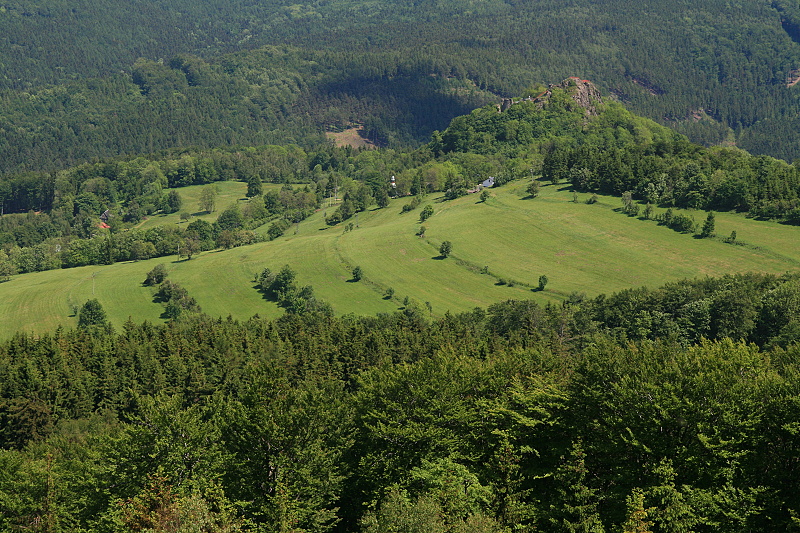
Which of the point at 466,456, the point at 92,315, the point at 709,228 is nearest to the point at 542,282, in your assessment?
the point at 709,228

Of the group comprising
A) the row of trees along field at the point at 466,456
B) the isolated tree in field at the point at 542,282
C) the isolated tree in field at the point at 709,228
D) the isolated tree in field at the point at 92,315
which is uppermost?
the row of trees along field at the point at 466,456

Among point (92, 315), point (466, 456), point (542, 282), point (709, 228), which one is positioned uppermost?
point (466, 456)

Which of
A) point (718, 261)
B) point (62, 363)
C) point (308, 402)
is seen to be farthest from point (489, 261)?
point (308, 402)

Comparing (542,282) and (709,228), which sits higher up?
(709,228)

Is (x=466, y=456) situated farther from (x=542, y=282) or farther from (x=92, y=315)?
(x=92, y=315)

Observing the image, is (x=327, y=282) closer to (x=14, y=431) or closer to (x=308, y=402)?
(x=14, y=431)

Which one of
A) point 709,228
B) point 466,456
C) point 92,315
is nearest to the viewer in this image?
point 466,456

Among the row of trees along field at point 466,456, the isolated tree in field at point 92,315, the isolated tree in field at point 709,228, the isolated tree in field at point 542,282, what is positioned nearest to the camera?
the row of trees along field at point 466,456

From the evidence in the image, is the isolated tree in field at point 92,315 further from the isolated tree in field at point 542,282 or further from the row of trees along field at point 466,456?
the row of trees along field at point 466,456

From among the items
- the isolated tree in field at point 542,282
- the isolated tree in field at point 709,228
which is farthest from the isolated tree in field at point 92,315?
the isolated tree in field at point 709,228
